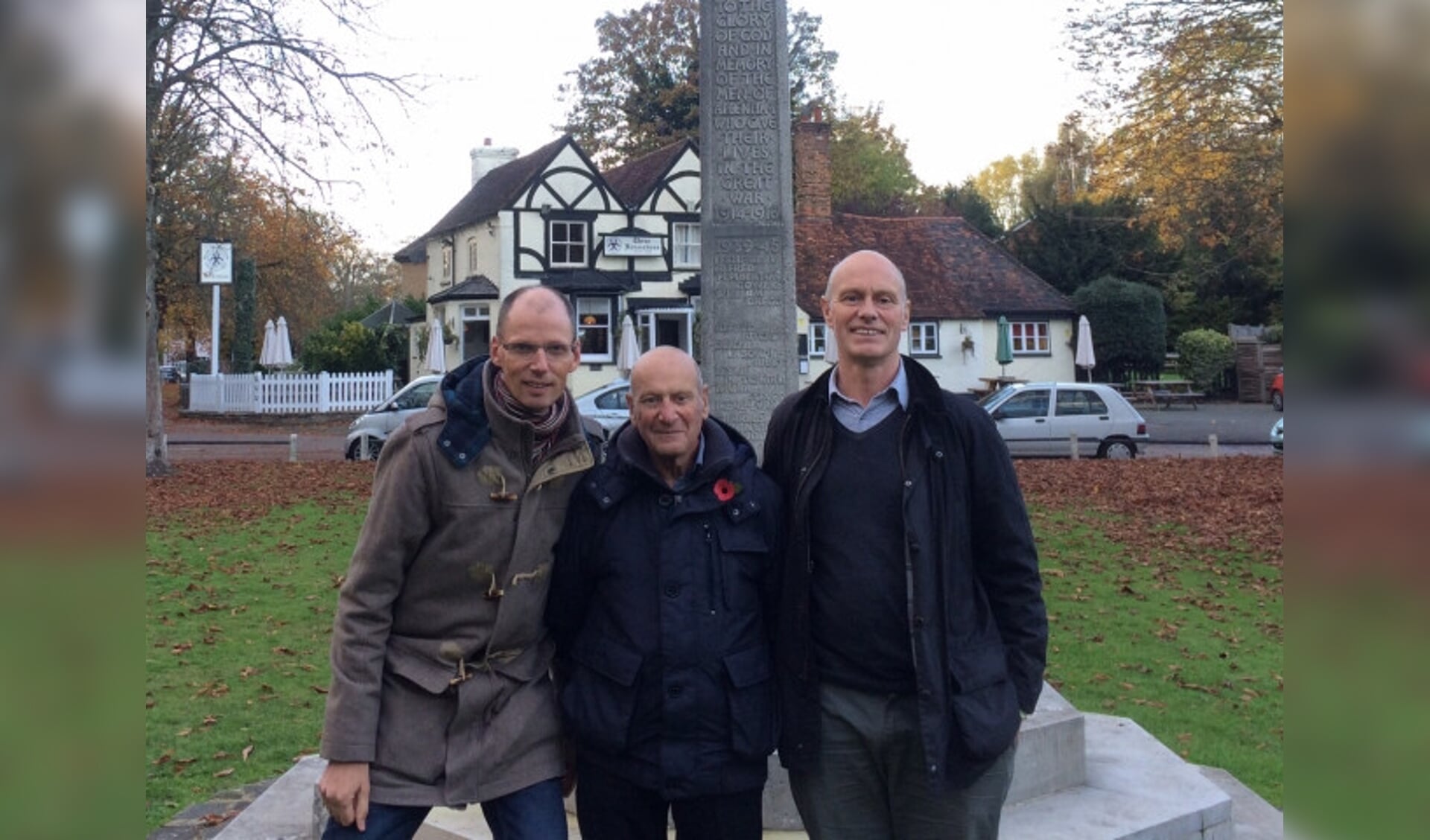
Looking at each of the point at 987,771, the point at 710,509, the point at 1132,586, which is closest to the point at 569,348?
the point at 710,509

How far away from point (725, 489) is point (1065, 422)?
20911mm

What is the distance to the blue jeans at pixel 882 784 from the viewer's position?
2844 millimetres

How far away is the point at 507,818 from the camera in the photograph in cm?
292

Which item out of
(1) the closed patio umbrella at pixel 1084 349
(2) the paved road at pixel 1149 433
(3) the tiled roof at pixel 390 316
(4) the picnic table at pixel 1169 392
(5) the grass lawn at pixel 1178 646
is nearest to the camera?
(5) the grass lawn at pixel 1178 646

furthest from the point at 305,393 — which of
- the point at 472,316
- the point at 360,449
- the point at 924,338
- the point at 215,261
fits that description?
the point at 924,338

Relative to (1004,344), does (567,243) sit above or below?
above

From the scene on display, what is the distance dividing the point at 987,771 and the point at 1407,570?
6.51 ft

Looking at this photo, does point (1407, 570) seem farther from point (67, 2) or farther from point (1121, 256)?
point (1121, 256)

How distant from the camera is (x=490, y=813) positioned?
297 cm

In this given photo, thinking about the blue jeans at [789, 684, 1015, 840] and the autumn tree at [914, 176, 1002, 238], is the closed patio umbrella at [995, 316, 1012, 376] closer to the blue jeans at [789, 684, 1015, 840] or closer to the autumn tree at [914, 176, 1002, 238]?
the autumn tree at [914, 176, 1002, 238]

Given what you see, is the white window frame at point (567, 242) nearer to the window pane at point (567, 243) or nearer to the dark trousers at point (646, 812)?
the window pane at point (567, 243)

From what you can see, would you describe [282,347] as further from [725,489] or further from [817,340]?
[725,489]

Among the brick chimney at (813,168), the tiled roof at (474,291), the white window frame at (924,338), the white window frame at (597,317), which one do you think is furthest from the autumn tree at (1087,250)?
the tiled roof at (474,291)

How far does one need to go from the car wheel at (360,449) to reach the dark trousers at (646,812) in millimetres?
20583
